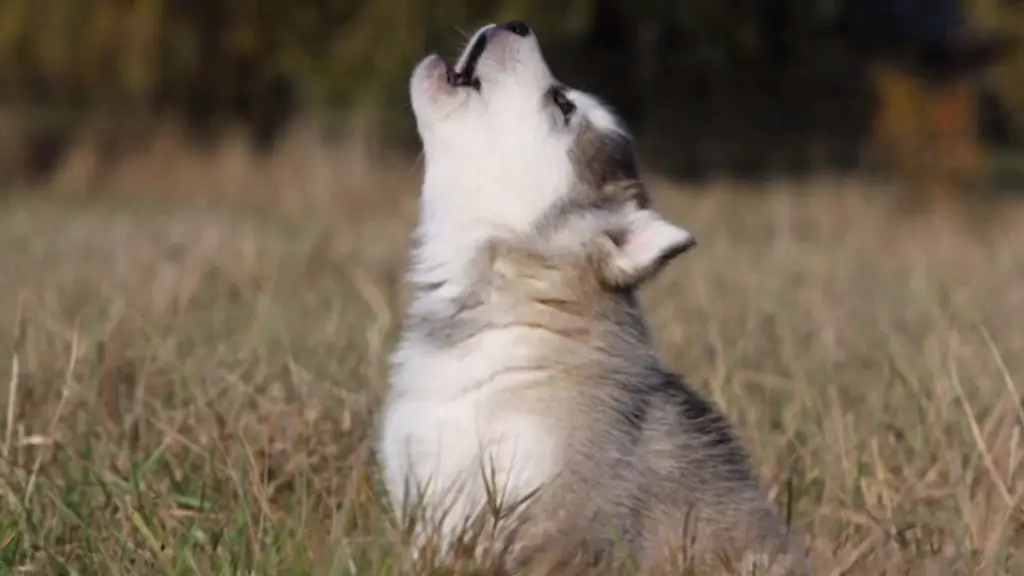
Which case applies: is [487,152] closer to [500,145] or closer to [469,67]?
[500,145]

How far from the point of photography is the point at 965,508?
3520 millimetres

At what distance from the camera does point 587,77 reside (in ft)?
56.8

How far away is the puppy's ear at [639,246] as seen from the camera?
3531 mm

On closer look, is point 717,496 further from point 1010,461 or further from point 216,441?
point 216,441

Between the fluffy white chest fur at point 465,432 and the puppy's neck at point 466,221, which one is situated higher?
the puppy's neck at point 466,221

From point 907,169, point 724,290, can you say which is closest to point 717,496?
point 724,290

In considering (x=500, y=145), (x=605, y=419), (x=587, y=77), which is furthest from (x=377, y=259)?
(x=587, y=77)

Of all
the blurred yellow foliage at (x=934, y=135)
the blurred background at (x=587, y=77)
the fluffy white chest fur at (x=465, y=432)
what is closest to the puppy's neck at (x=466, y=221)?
the fluffy white chest fur at (x=465, y=432)

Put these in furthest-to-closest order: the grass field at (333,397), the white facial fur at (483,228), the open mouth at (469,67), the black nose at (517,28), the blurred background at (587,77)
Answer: the blurred background at (587,77) → the black nose at (517,28) → the open mouth at (469,67) → the white facial fur at (483,228) → the grass field at (333,397)

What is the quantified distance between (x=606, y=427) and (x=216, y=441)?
1.10 meters

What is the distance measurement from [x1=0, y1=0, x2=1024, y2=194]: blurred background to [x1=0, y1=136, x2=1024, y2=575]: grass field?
6.00m

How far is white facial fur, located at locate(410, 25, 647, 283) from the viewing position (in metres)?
3.85

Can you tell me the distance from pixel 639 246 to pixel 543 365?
398mm

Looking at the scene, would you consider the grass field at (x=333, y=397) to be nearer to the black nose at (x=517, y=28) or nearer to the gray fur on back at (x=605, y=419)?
the gray fur on back at (x=605, y=419)
